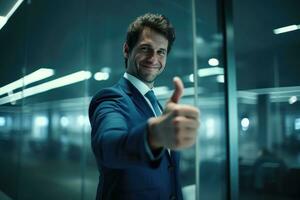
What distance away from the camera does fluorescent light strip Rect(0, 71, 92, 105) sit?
6.60ft

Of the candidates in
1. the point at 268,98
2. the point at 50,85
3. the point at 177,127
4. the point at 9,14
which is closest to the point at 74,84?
the point at 50,85

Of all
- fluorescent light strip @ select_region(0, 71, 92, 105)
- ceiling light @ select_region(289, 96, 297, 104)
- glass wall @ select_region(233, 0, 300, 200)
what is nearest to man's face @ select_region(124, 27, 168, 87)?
fluorescent light strip @ select_region(0, 71, 92, 105)

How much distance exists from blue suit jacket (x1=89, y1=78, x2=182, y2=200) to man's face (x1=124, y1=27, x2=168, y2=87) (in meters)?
0.06

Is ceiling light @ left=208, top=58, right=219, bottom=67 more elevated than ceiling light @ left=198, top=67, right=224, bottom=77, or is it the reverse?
ceiling light @ left=208, top=58, right=219, bottom=67

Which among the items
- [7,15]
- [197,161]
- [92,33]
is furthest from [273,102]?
[7,15]

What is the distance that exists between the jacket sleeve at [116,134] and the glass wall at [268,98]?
1825 millimetres

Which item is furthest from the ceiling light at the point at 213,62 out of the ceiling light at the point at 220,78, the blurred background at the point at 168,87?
Answer: the ceiling light at the point at 220,78

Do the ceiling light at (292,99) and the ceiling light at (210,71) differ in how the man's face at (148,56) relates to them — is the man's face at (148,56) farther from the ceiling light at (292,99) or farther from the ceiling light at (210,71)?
the ceiling light at (292,99)

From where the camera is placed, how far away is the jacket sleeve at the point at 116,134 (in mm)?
610

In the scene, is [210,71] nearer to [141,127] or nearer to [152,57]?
[152,57]

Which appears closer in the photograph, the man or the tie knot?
the man

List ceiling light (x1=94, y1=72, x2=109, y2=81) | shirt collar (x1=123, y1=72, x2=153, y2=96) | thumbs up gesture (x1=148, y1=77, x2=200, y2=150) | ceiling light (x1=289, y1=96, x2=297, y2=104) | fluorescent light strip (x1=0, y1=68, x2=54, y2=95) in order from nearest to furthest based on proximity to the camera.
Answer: thumbs up gesture (x1=148, y1=77, x2=200, y2=150), shirt collar (x1=123, y1=72, x2=153, y2=96), fluorescent light strip (x1=0, y1=68, x2=54, y2=95), ceiling light (x1=94, y1=72, x2=109, y2=81), ceiling light (x1=289, y1=96, x2=297, y2=104)

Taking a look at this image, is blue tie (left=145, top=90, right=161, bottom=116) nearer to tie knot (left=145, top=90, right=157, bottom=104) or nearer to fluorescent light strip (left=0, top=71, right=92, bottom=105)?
tie knot (left=145, top=90, right=157, bottom=104)

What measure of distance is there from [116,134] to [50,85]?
160 centimetres
